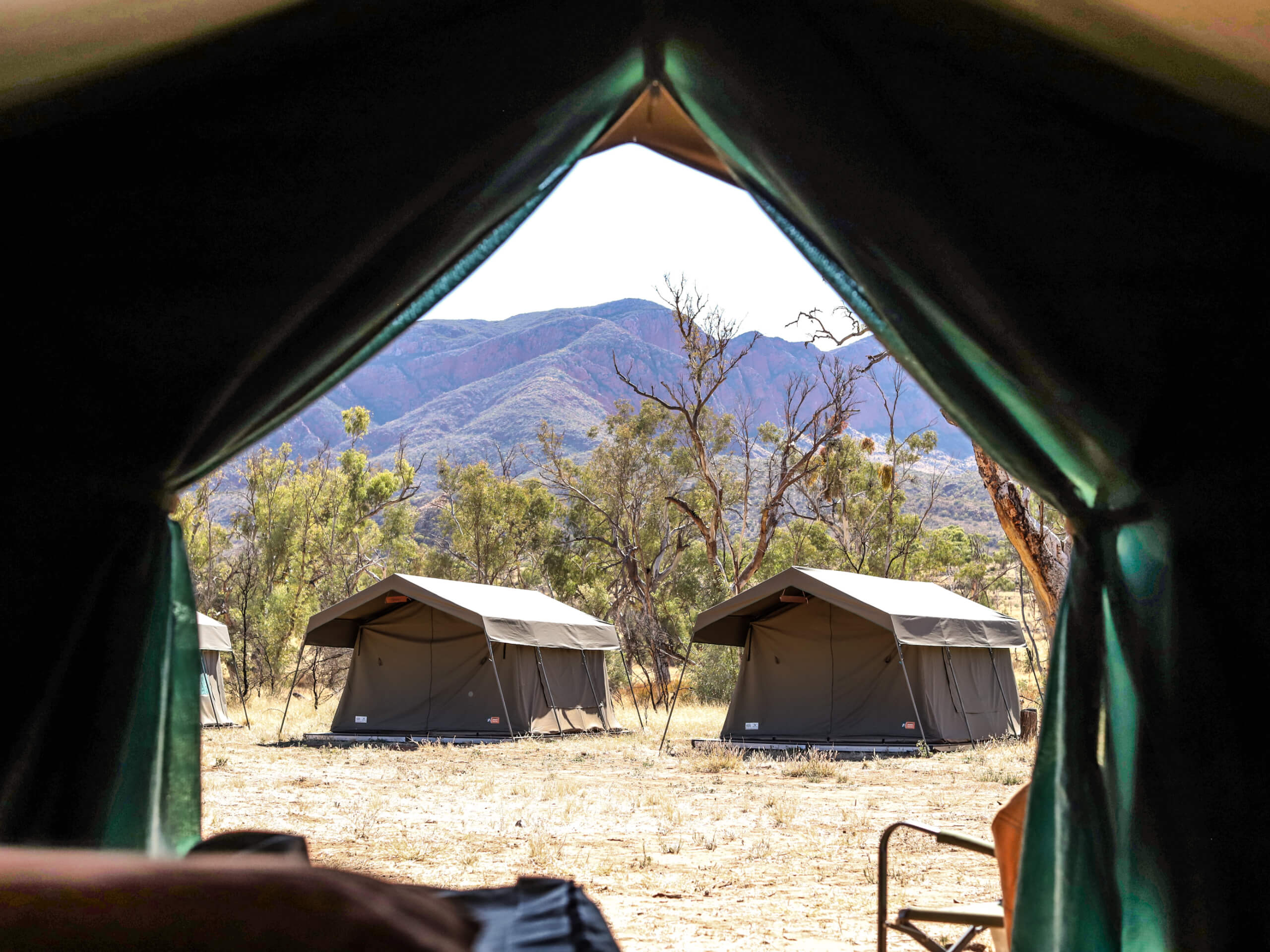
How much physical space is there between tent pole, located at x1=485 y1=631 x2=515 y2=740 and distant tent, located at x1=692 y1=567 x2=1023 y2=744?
2.49 meters

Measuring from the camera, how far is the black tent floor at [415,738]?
12.1 meters

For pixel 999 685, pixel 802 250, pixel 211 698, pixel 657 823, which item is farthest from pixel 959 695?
pixel 211 698

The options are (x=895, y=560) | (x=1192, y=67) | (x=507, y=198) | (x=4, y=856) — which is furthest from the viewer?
(x=895, y=560)

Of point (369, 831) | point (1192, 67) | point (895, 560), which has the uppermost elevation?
point (895, 560)

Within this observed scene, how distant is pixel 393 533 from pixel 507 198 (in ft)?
86.6

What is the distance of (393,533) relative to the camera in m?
28.3

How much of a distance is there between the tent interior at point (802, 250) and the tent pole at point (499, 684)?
9.34 metres

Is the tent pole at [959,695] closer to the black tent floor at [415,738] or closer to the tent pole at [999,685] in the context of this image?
the tent pole at [999,685]

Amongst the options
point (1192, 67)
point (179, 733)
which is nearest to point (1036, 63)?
point (1192, 67)

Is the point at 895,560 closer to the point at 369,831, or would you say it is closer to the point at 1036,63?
the point at 369,831

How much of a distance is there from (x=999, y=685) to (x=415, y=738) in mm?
7464

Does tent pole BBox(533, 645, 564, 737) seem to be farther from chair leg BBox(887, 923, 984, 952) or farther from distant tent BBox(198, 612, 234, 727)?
chair leg BBox(887, 923, 984, 952)

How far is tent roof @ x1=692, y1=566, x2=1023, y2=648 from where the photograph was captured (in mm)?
10836

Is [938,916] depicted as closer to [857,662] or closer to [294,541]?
[857,662]
